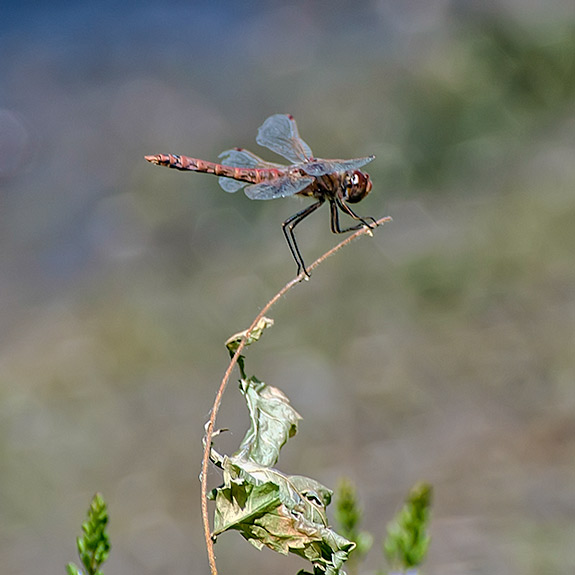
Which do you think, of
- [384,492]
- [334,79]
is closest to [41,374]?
[384,492]

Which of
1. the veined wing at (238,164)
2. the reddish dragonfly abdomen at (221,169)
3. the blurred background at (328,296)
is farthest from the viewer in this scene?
the blurred background at (328,296)

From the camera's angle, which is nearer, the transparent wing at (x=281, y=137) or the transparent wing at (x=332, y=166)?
the transparent wing at (x=332, y=166)

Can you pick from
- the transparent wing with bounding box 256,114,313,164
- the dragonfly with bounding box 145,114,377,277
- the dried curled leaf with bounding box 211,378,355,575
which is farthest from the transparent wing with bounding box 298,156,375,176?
the dried curled leaf with bounding box 211,378,355,575

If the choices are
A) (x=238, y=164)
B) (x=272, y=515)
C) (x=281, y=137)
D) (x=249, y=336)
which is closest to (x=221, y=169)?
(x=238, y=164)

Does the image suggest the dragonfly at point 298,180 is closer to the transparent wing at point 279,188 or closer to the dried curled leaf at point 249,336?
the transparent wing at point 279,188

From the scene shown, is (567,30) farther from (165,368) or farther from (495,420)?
(165,368)

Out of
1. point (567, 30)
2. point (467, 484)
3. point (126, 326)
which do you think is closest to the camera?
point (467, 484)

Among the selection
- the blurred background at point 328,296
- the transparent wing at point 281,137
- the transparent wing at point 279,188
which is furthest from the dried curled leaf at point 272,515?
the blurred background at point 328,296

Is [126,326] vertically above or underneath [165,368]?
above
